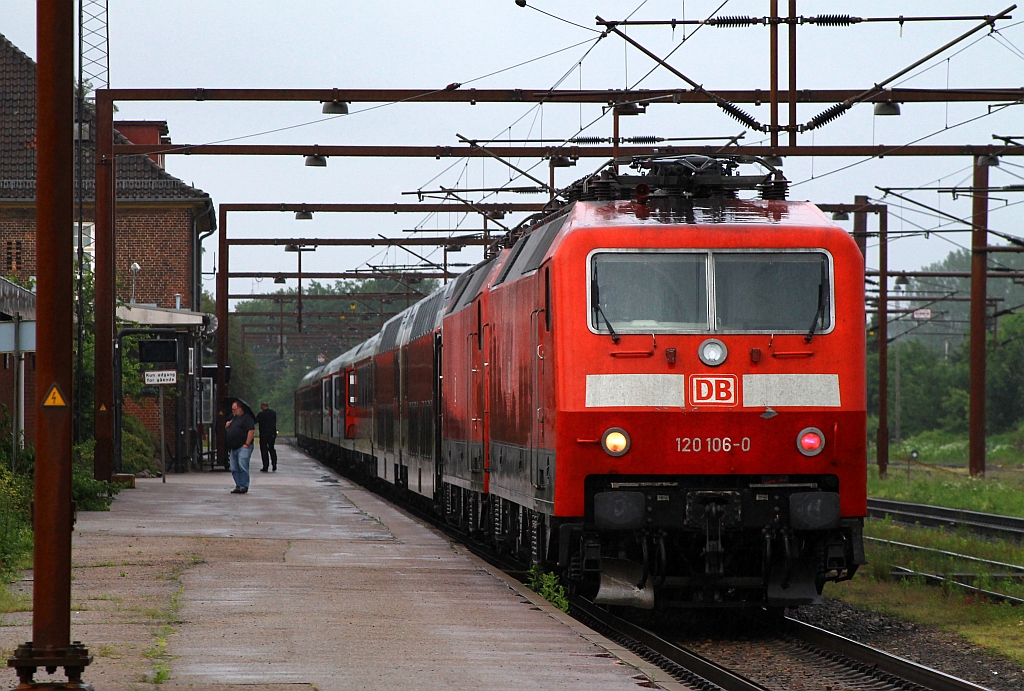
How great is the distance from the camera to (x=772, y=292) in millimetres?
10562

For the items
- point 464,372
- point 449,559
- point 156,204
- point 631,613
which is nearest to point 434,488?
point 464,372

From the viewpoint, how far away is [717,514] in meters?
10.2

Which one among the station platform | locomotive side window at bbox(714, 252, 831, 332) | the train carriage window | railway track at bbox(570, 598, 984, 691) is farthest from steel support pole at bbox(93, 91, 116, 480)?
locomotive side window at bbox(714, 252, 831, 332)

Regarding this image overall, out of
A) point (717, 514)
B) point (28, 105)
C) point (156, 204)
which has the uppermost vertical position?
point (28, 105)

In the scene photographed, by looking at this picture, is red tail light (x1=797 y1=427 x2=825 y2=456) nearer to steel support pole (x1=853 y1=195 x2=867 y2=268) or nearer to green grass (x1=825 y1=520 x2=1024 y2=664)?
green grass (x1=825 y1=520 x2=1024 y2=664)

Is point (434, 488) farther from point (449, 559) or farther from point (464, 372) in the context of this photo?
point (449, 559)

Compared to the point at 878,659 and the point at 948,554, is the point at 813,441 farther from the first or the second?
the point at 948,554

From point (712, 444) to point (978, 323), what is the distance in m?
23.1

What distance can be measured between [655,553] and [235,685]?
3871mm

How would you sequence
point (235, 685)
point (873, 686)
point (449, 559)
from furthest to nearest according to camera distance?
point (449, 559), point (873, 686), point (235, 685)

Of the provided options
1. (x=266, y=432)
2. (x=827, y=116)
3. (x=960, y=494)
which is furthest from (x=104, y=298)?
(x=960, y=494)

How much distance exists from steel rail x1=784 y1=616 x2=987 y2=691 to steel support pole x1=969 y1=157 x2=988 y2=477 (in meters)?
20.8

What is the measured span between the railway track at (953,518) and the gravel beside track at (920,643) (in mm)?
8497

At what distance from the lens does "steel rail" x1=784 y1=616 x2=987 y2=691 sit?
8.52 meters
